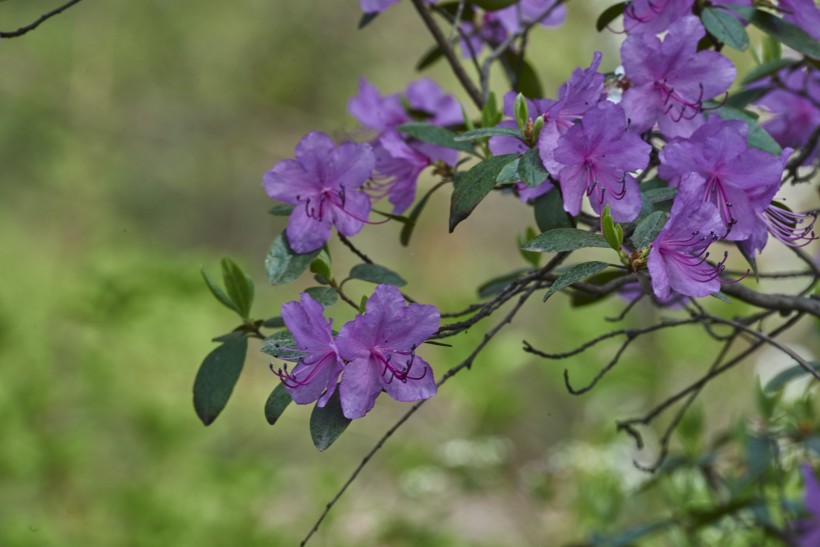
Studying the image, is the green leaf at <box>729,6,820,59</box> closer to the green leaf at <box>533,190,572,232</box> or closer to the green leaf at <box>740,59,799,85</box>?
the green leaf at <box>740,59,799,85</box>

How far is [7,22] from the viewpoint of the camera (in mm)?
4512

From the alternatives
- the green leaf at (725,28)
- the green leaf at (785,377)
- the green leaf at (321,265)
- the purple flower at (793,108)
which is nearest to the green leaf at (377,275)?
the green leaf at (321,265)

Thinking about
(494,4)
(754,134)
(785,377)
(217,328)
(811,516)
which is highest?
(494,4)

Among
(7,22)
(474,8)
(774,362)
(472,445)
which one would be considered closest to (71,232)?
(7,22)

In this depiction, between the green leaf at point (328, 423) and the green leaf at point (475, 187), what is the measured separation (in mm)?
147

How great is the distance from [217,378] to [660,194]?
1.27 feet

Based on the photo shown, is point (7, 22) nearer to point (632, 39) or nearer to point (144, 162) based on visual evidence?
point (144, 162)

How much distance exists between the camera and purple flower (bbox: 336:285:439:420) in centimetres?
62

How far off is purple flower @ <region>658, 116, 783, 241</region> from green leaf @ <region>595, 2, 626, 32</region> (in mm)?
187

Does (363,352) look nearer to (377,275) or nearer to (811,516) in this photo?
(377,275)

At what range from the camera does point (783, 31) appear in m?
0.83

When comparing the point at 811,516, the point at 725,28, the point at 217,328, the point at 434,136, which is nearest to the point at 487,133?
the point at 434,136

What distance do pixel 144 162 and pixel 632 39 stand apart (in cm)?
491

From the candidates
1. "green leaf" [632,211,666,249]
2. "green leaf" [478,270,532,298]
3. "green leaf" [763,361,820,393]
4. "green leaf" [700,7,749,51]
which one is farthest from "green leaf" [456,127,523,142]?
"green leaf" [763,361,820,393]
